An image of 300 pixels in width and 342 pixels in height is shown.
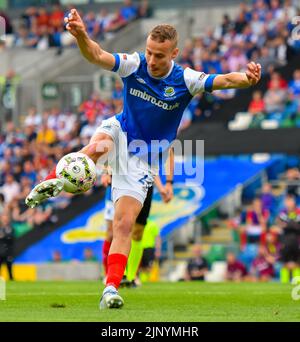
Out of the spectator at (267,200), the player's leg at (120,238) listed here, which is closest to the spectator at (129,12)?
the spectator at (267,200)

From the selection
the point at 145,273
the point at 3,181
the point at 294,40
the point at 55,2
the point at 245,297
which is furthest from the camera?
the point at 55,2

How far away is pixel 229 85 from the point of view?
1016cm

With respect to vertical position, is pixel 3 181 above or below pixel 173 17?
below

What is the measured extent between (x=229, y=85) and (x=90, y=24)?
80.2 feet

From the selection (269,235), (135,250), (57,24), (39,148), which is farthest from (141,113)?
(57,24)

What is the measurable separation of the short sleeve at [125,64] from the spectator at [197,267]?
11479 mm

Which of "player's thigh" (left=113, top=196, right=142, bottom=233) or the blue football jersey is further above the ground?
the blue football jersey

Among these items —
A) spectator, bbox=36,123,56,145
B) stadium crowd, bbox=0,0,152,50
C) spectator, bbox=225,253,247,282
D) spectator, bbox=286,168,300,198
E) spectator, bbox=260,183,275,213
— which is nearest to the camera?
spectator, bbox=225,253,247,282

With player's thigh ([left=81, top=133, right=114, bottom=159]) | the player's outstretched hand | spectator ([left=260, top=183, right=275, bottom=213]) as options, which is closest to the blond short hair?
the player's outstretched hand

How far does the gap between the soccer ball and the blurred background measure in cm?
1115

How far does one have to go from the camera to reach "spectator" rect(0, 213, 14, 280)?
69.1ft

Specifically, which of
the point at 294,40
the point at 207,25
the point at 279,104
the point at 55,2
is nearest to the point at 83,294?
the point at 279,104

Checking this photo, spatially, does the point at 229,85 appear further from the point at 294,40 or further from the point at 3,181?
the point at 3,181

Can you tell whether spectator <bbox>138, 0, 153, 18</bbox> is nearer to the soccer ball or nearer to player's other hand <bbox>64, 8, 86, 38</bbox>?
the soccer ball
